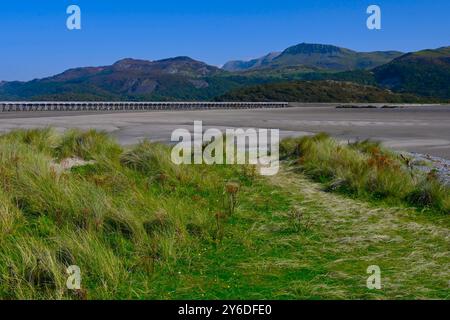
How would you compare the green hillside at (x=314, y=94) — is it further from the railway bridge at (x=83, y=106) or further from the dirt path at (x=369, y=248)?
the dirt path at (x=369, y=248)

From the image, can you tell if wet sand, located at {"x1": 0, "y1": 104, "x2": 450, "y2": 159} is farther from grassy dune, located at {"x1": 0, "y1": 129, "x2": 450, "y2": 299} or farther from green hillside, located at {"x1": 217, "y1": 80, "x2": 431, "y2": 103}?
green hillside, located at {"x1": 217, "y1": 80, "x2": 431, "y2": 103}

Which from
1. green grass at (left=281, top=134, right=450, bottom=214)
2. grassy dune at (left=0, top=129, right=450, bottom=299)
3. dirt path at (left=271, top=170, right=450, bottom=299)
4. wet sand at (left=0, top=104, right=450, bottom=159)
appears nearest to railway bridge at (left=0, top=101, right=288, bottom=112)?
wet sand at (left=0, top=104, right=450, bottom=159)

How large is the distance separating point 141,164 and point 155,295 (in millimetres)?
6125

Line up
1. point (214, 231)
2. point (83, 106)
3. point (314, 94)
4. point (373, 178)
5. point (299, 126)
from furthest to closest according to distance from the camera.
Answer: point (314, 94), point (83, 106), point (299, 126), point (373, 178), point (214, 231)

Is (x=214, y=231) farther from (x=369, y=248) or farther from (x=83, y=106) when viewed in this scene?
(x=83, y=106)

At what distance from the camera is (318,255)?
593 centimetres

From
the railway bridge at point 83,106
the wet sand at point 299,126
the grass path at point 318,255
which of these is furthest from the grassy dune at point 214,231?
the railway bridge at point 83,106

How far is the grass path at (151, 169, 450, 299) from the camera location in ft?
16.0

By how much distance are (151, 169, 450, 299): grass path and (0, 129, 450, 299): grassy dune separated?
0.7 inches

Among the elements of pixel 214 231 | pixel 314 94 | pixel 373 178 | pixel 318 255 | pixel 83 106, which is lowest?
pixel 318 255

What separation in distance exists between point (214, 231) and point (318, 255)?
4.70ft

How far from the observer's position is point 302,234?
6734 millimetres

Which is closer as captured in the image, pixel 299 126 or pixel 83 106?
pixel 299 126

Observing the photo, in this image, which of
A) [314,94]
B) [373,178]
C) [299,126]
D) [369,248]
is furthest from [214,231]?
[314,94]
